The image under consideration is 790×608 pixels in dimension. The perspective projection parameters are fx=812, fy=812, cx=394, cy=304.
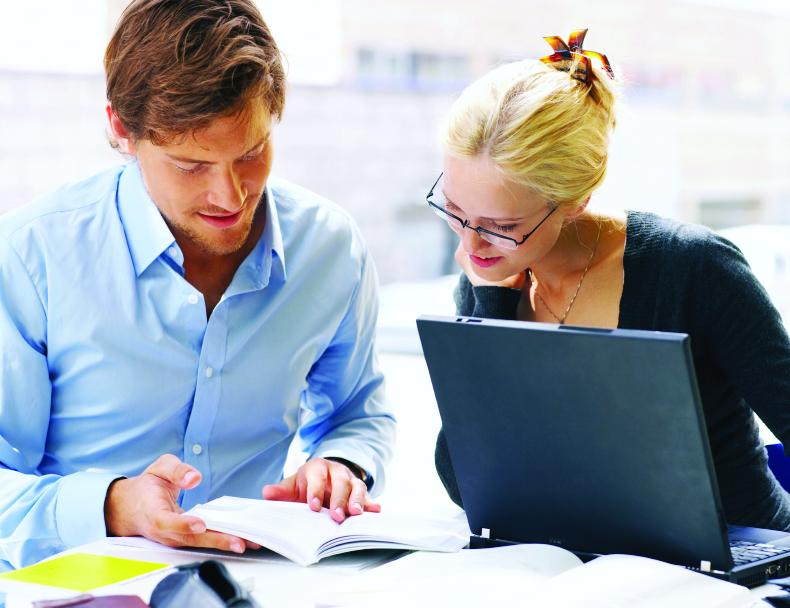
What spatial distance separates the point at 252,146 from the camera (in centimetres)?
128

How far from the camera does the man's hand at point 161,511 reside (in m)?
0.99

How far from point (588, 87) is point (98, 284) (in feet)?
2.85

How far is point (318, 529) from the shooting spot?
3.40ft

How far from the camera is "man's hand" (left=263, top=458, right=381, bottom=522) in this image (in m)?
1.11

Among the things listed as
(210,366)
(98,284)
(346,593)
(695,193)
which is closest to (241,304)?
(210,366)

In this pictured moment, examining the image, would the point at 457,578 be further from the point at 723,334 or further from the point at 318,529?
the point at 723,334

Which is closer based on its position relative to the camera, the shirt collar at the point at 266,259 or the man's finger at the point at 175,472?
the man's finger at the point at 175,472

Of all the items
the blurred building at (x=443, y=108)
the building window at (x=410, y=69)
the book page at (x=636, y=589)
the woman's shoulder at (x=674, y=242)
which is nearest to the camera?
the book page at (x=636, y=589)

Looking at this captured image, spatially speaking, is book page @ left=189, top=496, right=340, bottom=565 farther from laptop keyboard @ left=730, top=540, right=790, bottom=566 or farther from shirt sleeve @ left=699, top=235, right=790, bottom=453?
shirt sleeve @ left=699, top=235, right=790, bottom=453

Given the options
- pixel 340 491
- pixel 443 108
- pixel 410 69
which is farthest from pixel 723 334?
pixel 410 69

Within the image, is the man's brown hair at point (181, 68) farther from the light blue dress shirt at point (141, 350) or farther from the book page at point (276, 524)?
the book page at point (276, 524)

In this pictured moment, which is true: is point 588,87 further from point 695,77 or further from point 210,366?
point 695,77

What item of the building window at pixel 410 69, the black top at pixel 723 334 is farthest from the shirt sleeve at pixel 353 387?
the building window at pixel 410 69

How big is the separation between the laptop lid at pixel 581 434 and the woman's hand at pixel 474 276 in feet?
1.67
